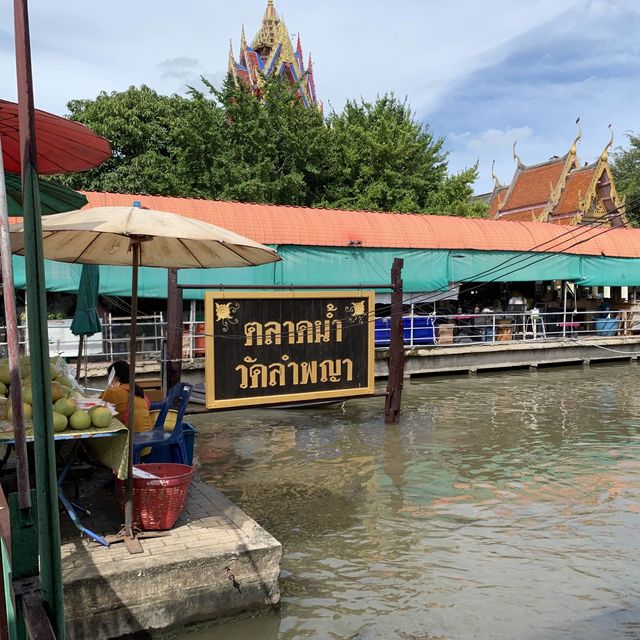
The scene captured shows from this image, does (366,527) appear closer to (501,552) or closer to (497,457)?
(501,552)

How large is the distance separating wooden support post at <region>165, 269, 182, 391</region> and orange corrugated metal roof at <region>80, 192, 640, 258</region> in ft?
19.2

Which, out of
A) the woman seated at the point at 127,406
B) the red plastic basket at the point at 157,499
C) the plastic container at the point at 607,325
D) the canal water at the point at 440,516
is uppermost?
the woman seated at the point at 127,406

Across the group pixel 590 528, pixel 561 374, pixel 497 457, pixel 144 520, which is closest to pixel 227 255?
pixel 144 520

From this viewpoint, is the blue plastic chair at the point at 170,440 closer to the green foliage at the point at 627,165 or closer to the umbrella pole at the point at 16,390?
the umbrella pole at the point at 16,390

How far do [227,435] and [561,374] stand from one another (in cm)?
1069

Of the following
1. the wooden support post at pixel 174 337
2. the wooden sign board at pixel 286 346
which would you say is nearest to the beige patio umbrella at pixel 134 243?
→ the wooden support post at pixel 174 337

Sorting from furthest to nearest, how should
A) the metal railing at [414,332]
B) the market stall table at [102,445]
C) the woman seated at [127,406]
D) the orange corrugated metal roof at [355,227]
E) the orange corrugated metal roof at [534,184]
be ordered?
1. the orange corrugated metal roof at [534,184]
2. the orange corrugated metal roof at [355,227]
3. the metal railing at [414,332]
4. the woman seated at [127,406]
5. the market stall table at [102,445]

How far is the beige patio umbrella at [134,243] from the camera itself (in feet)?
13.2

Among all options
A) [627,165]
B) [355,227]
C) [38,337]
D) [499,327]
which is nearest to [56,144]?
[38,337]

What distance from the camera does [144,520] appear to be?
14.2 ft

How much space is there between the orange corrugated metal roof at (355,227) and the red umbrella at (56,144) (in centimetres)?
906

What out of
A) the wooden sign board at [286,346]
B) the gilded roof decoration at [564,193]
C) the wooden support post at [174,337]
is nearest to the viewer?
the wooden support post at [174,337]

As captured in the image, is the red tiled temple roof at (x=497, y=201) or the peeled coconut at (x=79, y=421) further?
the red tiled temple roof at (x=497, y=201)

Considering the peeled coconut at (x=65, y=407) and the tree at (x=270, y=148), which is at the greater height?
the tree at (x=270, y=148)
